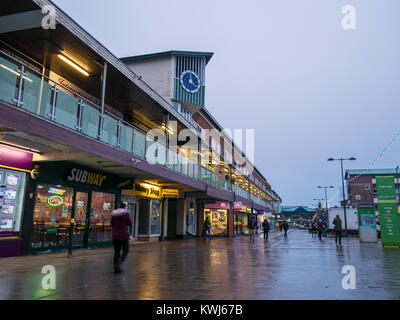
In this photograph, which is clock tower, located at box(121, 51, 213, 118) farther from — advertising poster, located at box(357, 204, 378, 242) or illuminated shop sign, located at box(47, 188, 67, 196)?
advertising poster, located at box(357, 204, 378, 242)

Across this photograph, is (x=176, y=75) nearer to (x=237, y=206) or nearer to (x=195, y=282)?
(x=237, y=206)

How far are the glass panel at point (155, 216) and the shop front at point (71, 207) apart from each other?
4.83 m

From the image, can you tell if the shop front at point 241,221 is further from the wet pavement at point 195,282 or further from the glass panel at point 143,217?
the wet pavement at point 195,282

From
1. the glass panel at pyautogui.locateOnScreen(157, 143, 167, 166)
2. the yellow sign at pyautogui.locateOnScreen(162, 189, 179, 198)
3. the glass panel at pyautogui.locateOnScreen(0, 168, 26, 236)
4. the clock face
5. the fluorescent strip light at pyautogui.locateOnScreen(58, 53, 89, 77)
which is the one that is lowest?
the glass panel at pyautogui.locateOnScreen(0, 168, 26, 236)

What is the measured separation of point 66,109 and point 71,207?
5.37 m

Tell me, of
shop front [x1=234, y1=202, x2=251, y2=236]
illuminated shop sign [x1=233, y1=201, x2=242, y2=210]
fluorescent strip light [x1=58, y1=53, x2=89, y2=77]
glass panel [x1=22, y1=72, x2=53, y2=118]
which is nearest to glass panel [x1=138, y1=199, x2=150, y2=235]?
fluorescent strip light [x1=58, y1=53, x2=89, y2=77]

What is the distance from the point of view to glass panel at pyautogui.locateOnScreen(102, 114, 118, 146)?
12.6 metres

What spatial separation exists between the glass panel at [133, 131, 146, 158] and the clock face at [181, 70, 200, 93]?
1454 centimetres

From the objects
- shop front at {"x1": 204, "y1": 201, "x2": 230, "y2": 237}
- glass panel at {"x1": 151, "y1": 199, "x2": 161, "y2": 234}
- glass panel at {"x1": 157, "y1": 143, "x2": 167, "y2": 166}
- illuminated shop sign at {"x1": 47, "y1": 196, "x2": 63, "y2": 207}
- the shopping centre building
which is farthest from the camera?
shop front at {"x1": 204, "y1": 201, "x2": 230, "y2": 237}

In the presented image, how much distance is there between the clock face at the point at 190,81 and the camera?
Answer: 28.9 metres

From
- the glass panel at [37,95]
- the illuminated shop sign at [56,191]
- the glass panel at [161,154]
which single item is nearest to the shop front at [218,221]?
the glass panel at [161,154]

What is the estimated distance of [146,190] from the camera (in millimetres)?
20188

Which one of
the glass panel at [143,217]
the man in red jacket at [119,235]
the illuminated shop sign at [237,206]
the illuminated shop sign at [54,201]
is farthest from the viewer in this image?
the illuminated shop sign at [237,206]
